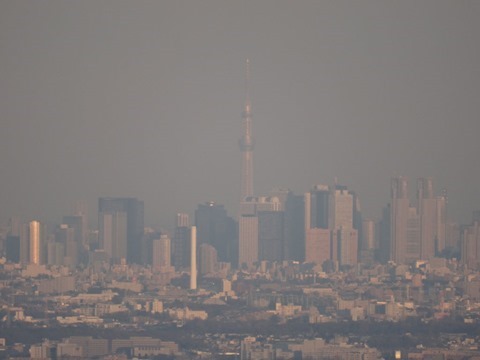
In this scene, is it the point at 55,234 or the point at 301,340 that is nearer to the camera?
the point at 301,340

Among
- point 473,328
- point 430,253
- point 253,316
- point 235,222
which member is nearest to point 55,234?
point 235,222

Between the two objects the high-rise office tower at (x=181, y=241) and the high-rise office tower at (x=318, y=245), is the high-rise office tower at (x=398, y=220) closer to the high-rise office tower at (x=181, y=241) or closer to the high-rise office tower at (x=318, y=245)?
the high-rise office tower at (x=318, y=245)

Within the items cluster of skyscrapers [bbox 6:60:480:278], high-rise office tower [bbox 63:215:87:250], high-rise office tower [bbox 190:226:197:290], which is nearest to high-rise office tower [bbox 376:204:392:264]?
cluster of skyscrapers [bbox 6:60:480:278]

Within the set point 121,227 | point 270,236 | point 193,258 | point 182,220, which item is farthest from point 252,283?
point 270,236

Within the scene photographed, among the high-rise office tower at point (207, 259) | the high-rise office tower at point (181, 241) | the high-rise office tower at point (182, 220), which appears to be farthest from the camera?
the high-rise office tower at point (182, 220)

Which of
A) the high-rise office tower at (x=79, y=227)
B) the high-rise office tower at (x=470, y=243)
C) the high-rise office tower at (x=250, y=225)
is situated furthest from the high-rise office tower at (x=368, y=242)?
the high-rise office tower at (x=79, y=227)

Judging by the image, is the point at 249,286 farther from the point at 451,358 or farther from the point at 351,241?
the point at 451,358
